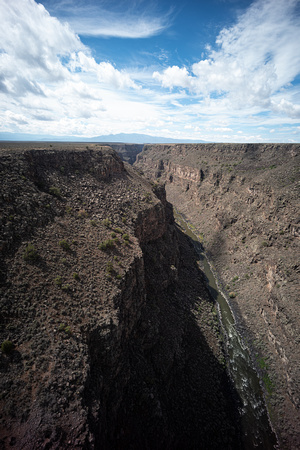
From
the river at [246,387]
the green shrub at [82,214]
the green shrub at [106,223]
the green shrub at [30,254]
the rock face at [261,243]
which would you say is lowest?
the river at [246,387]

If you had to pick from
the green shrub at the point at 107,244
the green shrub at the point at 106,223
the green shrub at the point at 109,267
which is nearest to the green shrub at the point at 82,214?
the green shrub at the point at 106,223

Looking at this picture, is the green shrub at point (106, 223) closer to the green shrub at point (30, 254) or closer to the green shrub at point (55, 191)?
the green shrub at point (55, 191)

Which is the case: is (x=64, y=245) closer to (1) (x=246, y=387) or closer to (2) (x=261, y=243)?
(1) (x=246, y=387)

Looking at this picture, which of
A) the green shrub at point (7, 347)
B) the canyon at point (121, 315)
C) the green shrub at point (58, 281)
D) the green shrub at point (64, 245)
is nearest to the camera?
the green shrub at point (7, 347)

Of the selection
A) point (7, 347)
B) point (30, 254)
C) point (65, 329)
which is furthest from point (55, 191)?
point (7, 347)

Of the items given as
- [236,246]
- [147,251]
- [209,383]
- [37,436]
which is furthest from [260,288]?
[37,436]

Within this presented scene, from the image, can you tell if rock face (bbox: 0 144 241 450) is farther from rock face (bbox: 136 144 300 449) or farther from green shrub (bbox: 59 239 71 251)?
rock face (bbox: 136 144 300 449)

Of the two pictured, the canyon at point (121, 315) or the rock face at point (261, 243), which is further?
the rock face at point (261, 243)
